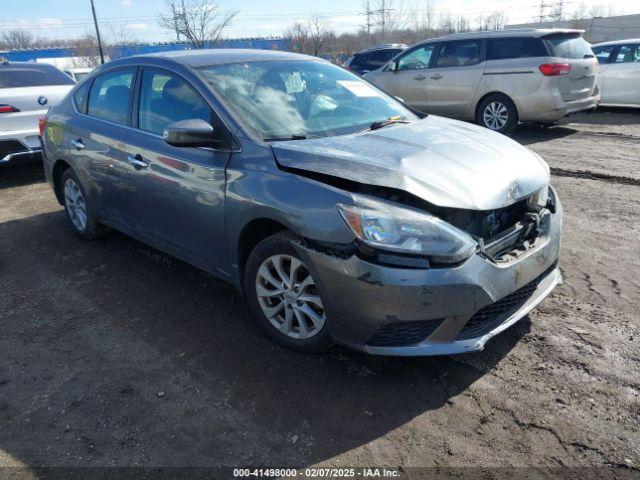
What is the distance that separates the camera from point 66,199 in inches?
215

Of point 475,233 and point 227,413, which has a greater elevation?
point 475,233

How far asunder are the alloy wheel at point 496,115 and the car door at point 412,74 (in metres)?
1.37

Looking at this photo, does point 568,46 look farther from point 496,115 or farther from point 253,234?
point 253,234

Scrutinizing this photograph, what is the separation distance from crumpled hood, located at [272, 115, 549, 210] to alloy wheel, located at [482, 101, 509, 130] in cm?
653

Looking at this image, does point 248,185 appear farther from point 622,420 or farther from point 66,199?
point 66,199

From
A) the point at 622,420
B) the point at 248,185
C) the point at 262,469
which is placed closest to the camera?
the point at 262,469

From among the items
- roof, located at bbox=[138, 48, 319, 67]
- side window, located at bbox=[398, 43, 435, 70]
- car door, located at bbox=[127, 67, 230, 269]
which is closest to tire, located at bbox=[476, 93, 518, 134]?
side window, located at bbox=[398, 43, 435, 70]

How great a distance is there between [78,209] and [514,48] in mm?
7782

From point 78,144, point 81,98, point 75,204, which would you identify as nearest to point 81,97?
point 81,98

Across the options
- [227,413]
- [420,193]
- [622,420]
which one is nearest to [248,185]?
[420,193]

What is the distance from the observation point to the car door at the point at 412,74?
422 inches

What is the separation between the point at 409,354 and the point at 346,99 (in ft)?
6.97

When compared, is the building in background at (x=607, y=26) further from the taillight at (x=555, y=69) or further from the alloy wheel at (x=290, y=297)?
the alloy wheel at (x=290, y=297)

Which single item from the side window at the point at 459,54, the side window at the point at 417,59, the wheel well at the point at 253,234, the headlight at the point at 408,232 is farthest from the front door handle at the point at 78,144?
the side window at the point at 417,59
